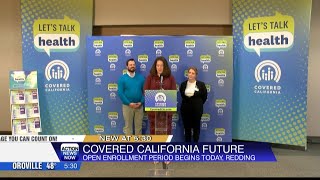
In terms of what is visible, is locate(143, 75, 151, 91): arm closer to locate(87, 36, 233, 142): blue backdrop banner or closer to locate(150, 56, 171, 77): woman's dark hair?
locate(150, 56, 171, 77): woman's dark hair

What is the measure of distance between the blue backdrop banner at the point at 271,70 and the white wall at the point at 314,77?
1.99 ft

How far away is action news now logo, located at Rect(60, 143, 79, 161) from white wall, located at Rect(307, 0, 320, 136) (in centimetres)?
430

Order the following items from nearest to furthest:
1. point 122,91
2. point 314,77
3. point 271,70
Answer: point 122,91 < point 271,70 < point 314,77

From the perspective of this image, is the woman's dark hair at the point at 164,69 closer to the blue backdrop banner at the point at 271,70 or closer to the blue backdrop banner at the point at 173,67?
the blue backdrop banner at the point at 173,67

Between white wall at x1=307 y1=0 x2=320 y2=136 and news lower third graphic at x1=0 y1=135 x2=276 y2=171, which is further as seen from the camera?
white wall at x1=307 y1=0 x2=320 y2=136

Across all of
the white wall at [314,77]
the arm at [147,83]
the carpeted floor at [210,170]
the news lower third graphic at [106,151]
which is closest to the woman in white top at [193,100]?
the arm at [147,83]

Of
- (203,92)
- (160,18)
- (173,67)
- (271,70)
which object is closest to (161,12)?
(160,18)

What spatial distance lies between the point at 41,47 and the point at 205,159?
395 centimetres

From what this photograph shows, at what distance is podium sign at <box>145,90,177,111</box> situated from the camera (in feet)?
13.0

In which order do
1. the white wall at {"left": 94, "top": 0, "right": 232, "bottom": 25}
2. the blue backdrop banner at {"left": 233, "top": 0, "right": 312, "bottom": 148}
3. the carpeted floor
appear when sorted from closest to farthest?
the carpeted floor < the blue backdrop banner at {"left": 233, "top": 0, "right": 312, "bottom": 148} < the white wall at {"left": 94, "top": 0, "right": 232, "bottom": 25}

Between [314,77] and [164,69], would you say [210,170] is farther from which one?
[314,77]

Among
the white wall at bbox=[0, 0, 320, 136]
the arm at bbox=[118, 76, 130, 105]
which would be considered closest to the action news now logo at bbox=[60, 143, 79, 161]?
the arm at bbox=[118, 76, 130, 105]

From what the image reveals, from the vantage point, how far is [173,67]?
18.0 feet

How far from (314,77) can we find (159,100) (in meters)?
3.07
